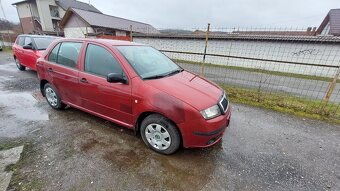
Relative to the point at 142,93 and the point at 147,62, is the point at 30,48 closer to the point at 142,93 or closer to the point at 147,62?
the point at 147,62

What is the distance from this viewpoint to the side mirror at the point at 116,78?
256 cm

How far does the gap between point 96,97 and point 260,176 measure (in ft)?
9.34

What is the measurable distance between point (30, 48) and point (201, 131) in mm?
7236

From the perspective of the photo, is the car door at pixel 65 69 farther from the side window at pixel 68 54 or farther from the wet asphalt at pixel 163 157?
the wet asphalt at pixel 163 157

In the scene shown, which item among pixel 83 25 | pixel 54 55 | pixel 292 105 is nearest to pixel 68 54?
pixel 54 55

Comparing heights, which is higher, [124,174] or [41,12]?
[41,12]

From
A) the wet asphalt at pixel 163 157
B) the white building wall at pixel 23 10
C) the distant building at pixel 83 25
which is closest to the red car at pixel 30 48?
the wet asphalt at pixel 163 157

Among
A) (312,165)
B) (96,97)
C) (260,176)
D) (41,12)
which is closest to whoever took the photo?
(260,176)

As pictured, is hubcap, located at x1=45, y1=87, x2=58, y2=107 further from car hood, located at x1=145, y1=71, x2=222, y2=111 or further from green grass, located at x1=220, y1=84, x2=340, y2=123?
green grass, located at x1=220, y1=84, x2=340, y2=123

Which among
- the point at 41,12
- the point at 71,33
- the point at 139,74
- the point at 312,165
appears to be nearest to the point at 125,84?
the point at 139,74

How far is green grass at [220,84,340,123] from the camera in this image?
4.23 meters

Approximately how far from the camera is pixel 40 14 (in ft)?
98.8

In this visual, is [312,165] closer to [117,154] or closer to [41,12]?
[117,154]

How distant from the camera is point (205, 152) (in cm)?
282
